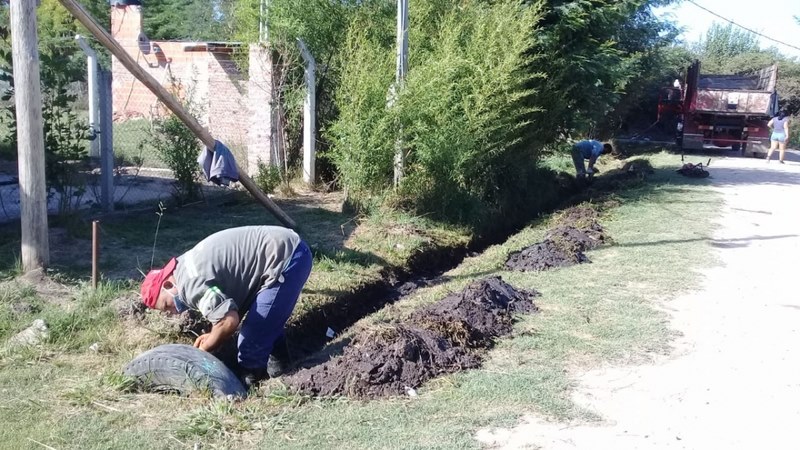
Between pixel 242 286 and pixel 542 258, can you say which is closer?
pixel 242 286

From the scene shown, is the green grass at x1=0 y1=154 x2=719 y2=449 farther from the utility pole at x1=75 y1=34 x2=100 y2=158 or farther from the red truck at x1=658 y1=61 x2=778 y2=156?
the red truck at x1=658 y1=61 x2=778 y2=156

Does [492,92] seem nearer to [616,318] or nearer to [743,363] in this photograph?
[616,318]

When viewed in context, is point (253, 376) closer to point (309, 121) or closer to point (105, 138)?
point (105, 138)

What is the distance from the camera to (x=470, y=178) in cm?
1179

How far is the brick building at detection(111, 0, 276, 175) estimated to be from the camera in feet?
41.5

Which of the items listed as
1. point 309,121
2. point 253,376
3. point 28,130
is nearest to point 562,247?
point 253,376

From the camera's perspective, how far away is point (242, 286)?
5.28m

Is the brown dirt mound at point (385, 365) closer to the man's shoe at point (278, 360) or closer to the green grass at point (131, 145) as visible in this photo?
the man's shoe at point (278, 360)

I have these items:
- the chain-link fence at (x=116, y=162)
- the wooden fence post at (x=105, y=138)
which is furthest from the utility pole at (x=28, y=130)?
the wooden fence post at (x=105, y=138)

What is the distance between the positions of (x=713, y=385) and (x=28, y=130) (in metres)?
6.10

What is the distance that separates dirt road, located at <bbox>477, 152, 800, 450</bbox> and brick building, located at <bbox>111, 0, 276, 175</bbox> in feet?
25.2

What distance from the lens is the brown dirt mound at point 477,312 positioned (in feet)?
19.4

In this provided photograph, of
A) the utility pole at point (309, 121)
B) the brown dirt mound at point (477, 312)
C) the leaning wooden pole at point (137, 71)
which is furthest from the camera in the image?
the utility pole at point (309, 121)

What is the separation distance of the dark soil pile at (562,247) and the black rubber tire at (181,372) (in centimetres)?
448
